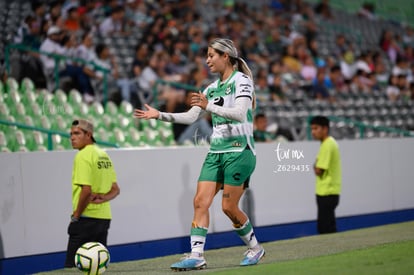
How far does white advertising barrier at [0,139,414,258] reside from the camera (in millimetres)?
11227

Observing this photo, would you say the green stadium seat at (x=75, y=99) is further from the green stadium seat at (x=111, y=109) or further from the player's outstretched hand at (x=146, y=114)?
the player's outstretched hand at (x=146, y=114)

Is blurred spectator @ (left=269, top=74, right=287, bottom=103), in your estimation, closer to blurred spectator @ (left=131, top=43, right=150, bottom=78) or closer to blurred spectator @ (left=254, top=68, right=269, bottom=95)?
blurred spectator @ (left=254, top=68, right=269, bottom=95)

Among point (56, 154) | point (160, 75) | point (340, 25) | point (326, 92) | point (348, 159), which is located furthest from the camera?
point (340, 25)

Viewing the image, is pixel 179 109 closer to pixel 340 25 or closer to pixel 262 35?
pixel 262 35

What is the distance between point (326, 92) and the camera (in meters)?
21.7

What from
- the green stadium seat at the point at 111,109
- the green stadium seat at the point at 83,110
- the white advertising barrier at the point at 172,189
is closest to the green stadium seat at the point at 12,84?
the green stadium seat at the point at 83,110

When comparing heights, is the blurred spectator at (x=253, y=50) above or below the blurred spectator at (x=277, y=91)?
above

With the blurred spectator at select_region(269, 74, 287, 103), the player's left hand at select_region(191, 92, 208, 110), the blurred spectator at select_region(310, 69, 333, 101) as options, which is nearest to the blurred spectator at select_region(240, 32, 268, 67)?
the blurred spectator at select_region(269, 74, 287, 103)

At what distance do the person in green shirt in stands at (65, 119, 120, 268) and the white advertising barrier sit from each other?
5.79ft

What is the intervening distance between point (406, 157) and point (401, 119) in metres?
5.51

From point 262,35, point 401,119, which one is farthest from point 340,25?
point 401,119

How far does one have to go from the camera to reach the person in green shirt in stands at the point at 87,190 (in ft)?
31.1

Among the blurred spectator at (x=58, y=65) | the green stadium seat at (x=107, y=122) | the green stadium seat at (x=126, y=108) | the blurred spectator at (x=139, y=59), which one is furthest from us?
the blurred spectator at (x=139, y=59)

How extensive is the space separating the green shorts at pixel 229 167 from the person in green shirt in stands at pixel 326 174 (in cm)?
437
